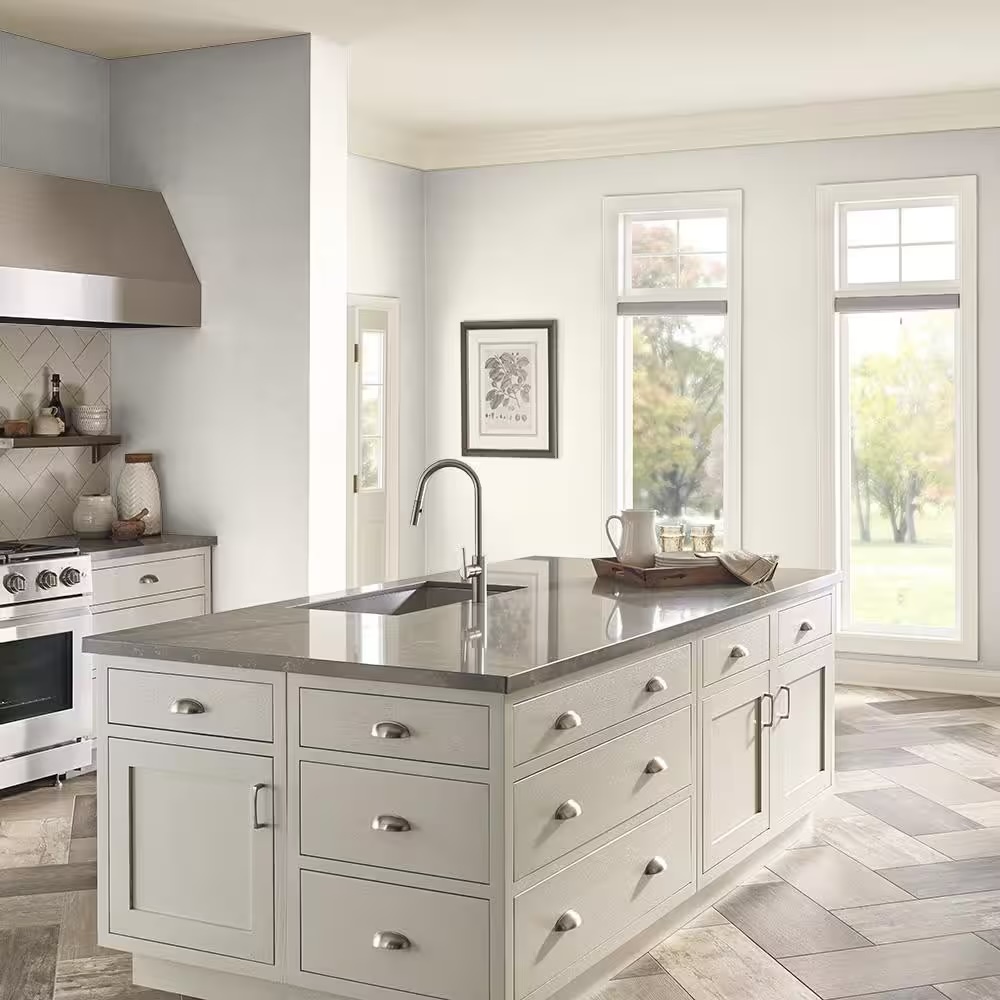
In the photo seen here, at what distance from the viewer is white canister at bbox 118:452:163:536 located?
223 inches

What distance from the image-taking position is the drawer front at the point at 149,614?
518cm

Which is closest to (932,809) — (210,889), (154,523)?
(210,889)

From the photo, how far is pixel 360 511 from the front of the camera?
7355 mm

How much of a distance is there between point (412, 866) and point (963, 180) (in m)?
5.08

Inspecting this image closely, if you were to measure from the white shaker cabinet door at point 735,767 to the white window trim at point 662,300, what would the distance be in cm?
319

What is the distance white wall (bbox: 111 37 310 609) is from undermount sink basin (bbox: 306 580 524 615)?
1399 mm

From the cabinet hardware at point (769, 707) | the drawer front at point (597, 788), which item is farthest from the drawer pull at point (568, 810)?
the cabinet hardware at point (769, 707)

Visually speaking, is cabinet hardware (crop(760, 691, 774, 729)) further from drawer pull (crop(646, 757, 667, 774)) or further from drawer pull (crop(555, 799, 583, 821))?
drawer pull (crop(555, 799, 583, 821))

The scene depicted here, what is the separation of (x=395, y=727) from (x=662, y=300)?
15.9 feet

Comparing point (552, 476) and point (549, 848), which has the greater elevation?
point (552, 476)

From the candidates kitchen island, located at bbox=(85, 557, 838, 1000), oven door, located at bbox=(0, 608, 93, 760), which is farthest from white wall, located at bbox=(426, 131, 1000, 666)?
kitchen island, located at bbox=(85, 557, 838, 1000)

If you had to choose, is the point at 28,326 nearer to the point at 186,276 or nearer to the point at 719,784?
the point at 186,276

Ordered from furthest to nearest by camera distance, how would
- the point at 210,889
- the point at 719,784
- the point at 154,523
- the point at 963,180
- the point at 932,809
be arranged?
the point at 963,180
the point at 154,523
the point at 932,809
the point at 719,784
the point at 210,889

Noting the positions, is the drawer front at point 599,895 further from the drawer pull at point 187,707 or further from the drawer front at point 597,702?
the drawer pull at point 187,707
